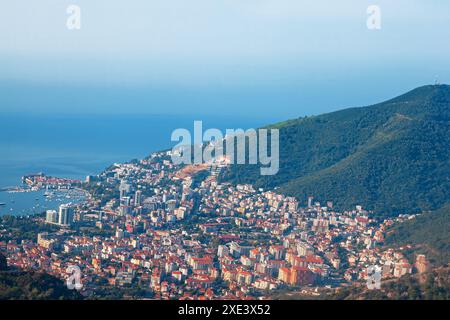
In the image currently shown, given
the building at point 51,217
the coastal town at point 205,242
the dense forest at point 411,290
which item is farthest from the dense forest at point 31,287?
the building at point 51,217

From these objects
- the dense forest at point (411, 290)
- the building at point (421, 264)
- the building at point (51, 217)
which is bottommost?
the dense forest at point (411, 290)

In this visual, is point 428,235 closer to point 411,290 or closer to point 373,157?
point 373,157

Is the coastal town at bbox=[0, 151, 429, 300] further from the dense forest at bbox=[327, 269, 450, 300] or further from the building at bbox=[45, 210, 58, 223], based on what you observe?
the dense forest at bbox=[327, 269, 450, 300]

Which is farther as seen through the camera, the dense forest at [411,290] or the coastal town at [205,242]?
the coastal town at [205,242]

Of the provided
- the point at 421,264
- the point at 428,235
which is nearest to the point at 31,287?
the point at 421,264

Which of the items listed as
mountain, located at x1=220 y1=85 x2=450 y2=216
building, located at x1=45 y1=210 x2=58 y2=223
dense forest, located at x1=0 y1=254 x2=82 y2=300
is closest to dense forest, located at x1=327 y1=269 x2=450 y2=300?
dense forest, located at x1=0 y1=254 x2=82 y2=300

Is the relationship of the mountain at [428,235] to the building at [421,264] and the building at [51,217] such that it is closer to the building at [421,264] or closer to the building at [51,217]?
the building at [421,264]
